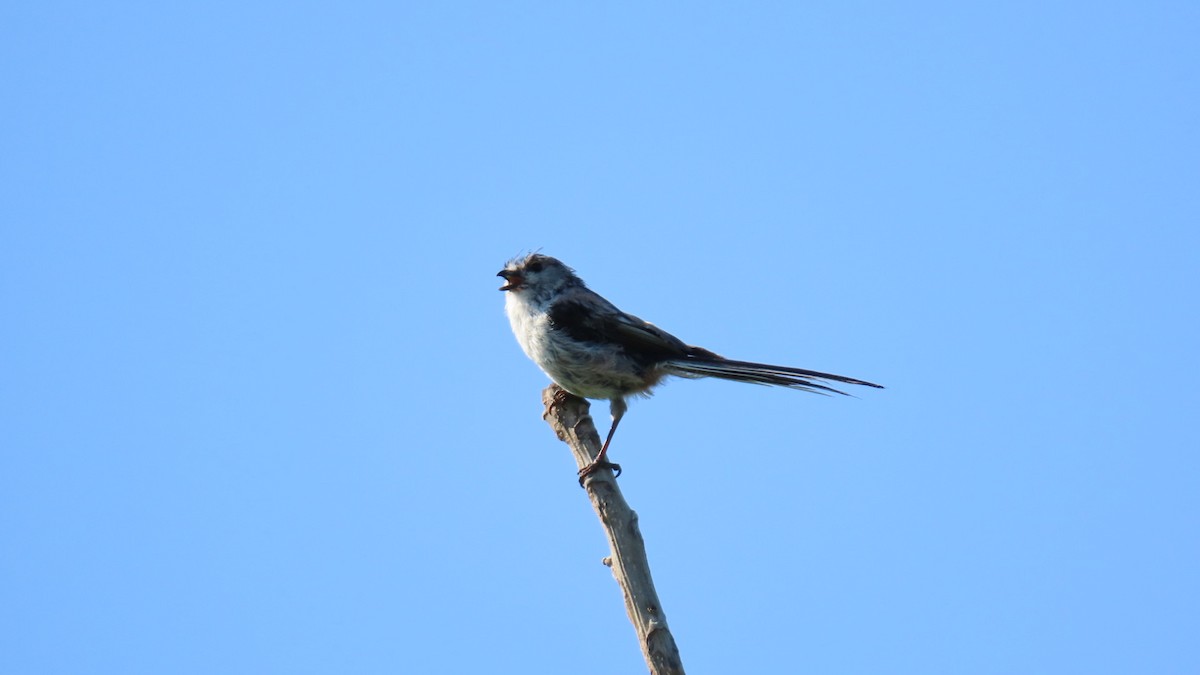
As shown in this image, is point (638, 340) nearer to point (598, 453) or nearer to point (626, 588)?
point (598, 453)

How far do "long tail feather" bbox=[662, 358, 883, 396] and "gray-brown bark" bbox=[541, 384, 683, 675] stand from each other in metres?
1.00

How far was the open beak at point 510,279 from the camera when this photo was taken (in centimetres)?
732

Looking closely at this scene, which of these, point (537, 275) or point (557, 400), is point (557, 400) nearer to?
point (557, 400)

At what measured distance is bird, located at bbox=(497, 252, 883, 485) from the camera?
21.6 feet

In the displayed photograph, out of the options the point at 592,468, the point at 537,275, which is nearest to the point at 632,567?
the point at 592,468

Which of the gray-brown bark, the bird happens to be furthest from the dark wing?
the gray-brown bark

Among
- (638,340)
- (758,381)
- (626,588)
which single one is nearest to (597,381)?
(638,340)

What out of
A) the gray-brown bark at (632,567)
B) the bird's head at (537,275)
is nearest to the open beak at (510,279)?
the bird's head at (537,275)

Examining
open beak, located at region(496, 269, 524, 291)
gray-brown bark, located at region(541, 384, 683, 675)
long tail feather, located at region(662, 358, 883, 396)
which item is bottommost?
gray-brown bark, located at region(541, 384, 683, 675)

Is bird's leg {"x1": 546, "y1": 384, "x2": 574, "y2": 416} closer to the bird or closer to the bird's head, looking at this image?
the bird

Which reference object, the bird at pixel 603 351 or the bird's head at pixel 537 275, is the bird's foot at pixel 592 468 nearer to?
the bird at pixel 603 351

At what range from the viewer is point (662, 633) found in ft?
14.6

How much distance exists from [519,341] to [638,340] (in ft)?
2.62

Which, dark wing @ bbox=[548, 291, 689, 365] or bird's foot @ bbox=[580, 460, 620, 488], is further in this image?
dark wing @ bbox=[548, 291, 689, 365]
